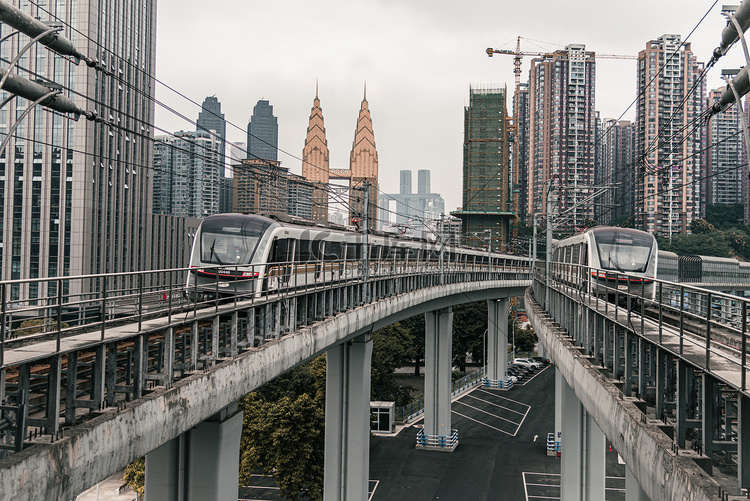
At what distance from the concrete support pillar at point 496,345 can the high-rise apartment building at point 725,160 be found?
4257 centimetres

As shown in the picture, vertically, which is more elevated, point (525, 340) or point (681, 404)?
point (681, 404)

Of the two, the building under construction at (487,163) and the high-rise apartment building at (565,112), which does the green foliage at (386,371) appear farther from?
the high-rise apartment building at (565,112)

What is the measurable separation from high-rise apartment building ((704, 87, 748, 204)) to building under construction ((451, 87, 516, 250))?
3392cm

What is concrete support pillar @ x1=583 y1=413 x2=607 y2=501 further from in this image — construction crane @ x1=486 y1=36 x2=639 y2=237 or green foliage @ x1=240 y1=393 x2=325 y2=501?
construction crane @ x1=486 y1=36 x2=639 y2=237

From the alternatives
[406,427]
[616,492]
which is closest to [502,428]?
[406,427]

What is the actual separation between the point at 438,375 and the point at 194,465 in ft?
91.4

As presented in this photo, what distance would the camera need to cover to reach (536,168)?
136m

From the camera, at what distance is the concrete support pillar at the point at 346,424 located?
2291cm

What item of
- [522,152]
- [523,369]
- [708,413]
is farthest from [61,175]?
[522,152]

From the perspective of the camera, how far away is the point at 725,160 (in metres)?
89.6

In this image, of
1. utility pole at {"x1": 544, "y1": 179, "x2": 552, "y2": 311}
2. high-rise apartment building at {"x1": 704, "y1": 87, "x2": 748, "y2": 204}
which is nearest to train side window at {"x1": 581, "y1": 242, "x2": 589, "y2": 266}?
utility pole at {"x1": 544, "y1": 179, "x2": 552, "y2": 311}

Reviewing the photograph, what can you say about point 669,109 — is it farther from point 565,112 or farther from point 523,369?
point 565,112

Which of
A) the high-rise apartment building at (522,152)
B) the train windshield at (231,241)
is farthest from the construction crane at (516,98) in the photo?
the train windshield at (231,241)

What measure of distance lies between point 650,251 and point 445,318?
17.3 m
